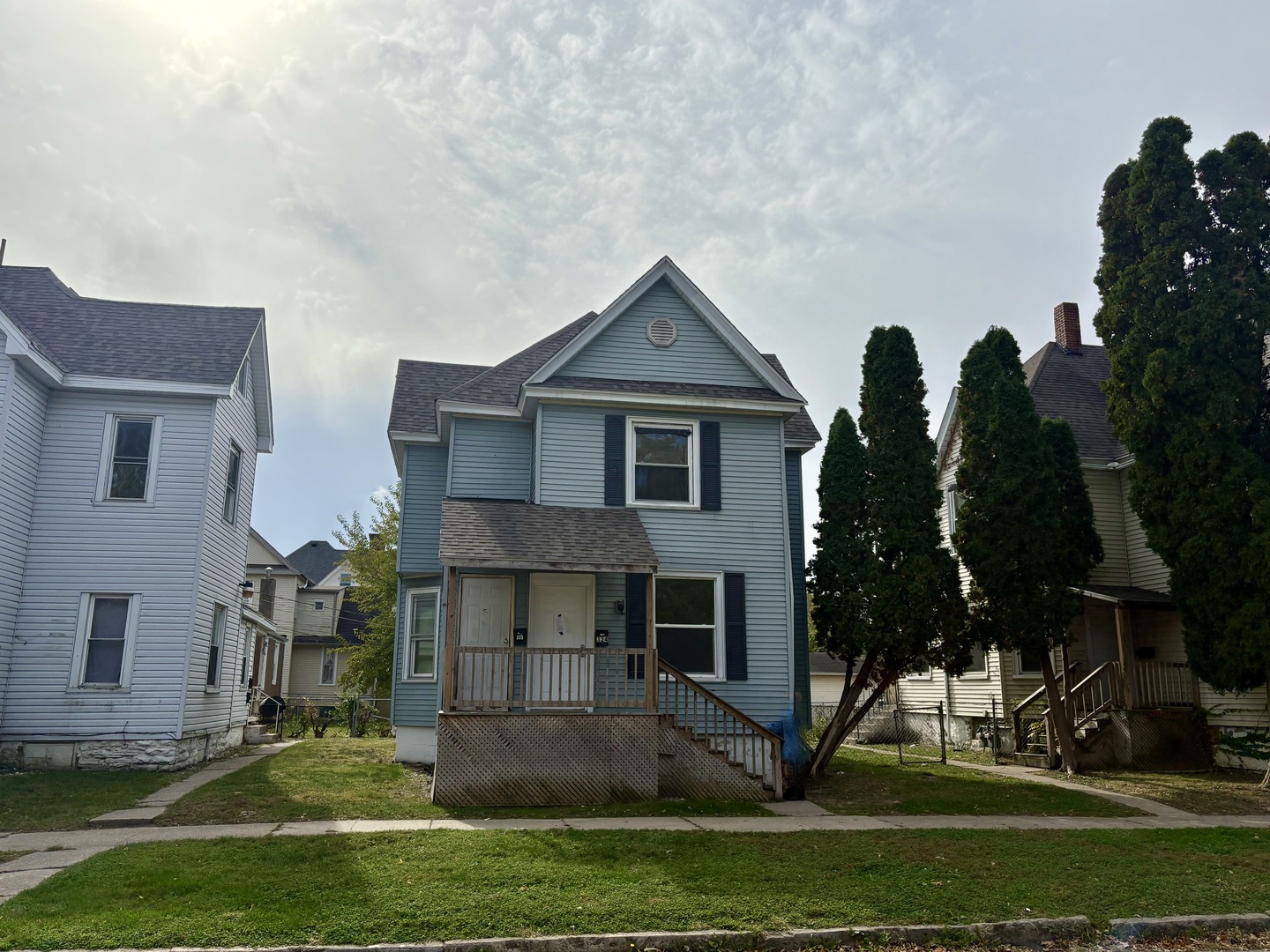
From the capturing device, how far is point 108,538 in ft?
53.5

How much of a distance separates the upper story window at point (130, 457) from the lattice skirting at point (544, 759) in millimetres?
7846

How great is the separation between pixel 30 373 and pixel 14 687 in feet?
17.1

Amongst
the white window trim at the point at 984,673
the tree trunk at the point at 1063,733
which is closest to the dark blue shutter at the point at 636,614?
the tree trunk at the point at 1063,733

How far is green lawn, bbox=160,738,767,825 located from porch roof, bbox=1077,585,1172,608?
9892 mm

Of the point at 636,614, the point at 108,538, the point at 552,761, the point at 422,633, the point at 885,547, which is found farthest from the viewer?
the point at 422,633

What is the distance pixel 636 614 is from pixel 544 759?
3156 mm

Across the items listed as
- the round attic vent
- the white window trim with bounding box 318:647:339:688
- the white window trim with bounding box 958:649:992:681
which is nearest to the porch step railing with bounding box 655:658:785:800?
the round attic vent

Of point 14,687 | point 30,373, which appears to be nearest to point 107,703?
point 14,687

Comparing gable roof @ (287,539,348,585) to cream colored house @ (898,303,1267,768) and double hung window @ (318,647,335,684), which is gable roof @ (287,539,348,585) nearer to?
double hung window @ (318,647,335,684)

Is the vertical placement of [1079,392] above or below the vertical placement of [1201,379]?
above

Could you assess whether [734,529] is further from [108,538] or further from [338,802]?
[108,538]

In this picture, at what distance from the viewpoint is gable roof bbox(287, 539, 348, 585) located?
47500 mm

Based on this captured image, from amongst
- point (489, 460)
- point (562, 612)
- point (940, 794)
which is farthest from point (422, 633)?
point (940, 794)

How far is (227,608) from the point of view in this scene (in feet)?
64.6
